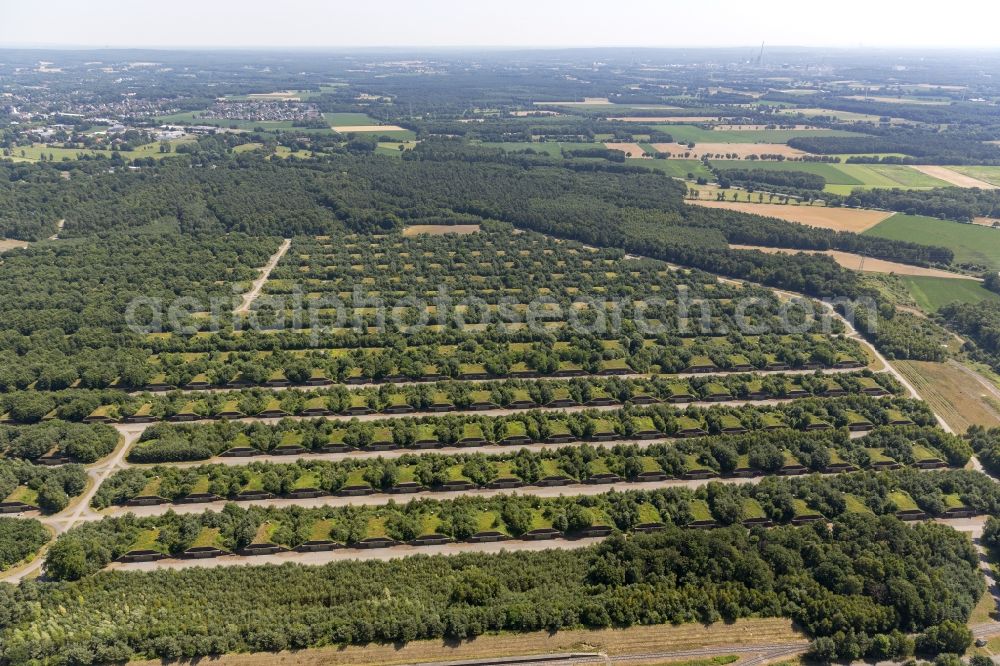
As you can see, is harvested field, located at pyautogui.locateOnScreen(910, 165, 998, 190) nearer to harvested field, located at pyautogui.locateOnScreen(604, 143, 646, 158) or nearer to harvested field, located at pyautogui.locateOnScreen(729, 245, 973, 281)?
harvested field, located at pyautogui.locateOnScreen(729, 245, 973, 281)

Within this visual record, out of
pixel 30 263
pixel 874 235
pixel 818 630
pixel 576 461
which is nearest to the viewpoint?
pixel 818 630

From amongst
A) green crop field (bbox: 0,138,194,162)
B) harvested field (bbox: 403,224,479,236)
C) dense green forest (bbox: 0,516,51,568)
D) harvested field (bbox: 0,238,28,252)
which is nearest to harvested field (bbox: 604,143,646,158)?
harvested field (bbox: 403,224,479,236)

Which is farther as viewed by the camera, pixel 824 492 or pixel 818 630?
pixel 824 492

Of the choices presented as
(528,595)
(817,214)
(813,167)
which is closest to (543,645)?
(528,595)

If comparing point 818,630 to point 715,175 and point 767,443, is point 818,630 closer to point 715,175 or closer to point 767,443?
point 767,443

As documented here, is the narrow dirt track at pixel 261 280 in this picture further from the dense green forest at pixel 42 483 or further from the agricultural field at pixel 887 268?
the agricultural field at pixel 887 268

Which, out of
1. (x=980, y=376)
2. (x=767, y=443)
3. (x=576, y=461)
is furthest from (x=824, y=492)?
(x=980, y=376)

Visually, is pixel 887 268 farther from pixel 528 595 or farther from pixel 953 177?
pixel 528 595
